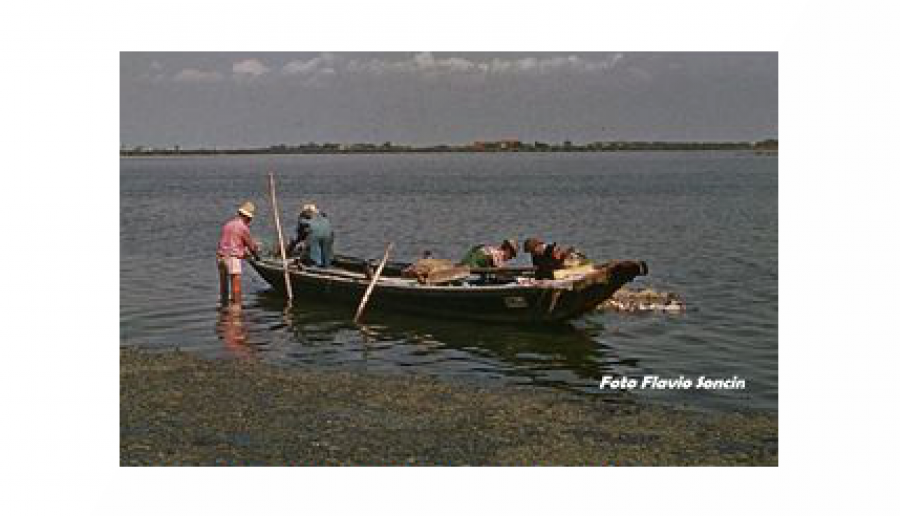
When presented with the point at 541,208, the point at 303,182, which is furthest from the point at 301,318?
the point at 303,182

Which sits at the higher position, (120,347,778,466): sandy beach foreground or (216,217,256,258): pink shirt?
(216,217,256,258): pink shirt

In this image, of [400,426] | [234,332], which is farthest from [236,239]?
[400,426]

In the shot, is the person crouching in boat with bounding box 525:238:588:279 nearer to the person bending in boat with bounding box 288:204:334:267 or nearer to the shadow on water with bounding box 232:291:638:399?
the shadow on water with bounding box 232:291:638:399

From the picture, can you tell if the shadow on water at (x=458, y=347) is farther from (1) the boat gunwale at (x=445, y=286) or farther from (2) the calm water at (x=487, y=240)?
(1) the boat gunwale at (x=445, y=286)

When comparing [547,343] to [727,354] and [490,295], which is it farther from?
[727,354]

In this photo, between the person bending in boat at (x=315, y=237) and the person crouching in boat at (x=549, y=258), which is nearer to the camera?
the person crouching in boat at (x=549, y=258)

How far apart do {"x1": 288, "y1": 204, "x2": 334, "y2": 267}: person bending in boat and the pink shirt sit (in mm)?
1735

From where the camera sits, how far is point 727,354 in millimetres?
18062

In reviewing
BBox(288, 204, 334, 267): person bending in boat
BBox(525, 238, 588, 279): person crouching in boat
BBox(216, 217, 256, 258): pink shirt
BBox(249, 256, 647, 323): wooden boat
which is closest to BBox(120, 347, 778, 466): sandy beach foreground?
BBox(249, 256, 647, 323): wooden boat

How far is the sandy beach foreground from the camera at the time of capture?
39.5 ft

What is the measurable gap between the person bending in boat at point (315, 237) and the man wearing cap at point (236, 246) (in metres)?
1.46

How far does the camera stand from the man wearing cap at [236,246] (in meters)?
21.9

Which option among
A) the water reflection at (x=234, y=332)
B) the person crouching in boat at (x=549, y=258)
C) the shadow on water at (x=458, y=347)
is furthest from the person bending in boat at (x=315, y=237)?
the person crouching in boat at (x=549, y=258)

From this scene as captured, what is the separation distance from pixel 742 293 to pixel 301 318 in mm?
10548
